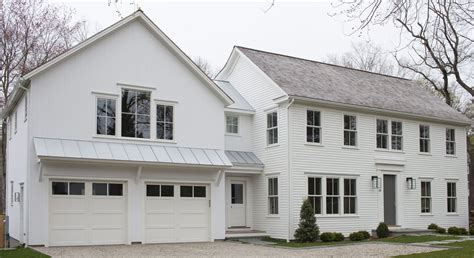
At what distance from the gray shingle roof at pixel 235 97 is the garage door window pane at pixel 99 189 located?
7233mm

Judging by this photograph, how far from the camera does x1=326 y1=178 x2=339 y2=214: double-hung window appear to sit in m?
23.6

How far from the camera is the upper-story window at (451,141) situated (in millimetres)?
28641

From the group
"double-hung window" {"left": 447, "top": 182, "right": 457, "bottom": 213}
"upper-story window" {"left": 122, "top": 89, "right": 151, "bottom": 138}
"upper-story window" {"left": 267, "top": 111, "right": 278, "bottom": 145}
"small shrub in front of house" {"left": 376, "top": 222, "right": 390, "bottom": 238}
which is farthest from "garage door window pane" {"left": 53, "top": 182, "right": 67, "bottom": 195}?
"double-hung window" {"left": 447, "top": 182, "right": 457, "bottom": 213}

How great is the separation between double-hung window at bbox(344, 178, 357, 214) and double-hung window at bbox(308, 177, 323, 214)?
1.44m

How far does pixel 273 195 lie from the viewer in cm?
2361

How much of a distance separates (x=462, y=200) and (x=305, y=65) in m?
10.7

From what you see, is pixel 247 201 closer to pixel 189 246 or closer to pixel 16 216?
pixel 189 246

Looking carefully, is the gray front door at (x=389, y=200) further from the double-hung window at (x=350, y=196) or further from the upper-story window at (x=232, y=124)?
the upper-story window at (x=232, y=124)

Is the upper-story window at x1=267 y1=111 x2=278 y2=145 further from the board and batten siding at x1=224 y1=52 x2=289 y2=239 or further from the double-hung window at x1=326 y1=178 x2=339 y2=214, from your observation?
the double-hung window at x1=326 y1=178 x2=339 y2=214

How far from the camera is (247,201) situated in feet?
81.4

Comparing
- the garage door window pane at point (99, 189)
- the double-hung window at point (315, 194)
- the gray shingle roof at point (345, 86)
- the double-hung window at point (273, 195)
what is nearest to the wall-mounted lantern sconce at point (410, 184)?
the gray shingle roof at point (345, 86)

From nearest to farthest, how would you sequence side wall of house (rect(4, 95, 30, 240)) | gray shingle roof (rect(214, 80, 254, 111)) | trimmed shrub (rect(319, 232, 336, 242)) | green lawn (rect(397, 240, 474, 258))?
green lawn (rect(397, 240, 474, 258)) → side wall of house (rect(4, 95, 30, 240)) → trimmed shrub (rect(319, 232, 336, 242)) → gray shingle roof (rect(214, 80, 254, 111))

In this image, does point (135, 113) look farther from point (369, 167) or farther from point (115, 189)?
point (369, 167)

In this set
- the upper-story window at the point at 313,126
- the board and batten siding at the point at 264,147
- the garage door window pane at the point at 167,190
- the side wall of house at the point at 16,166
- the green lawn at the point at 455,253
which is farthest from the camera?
the upper-story window at the point at 313,126
